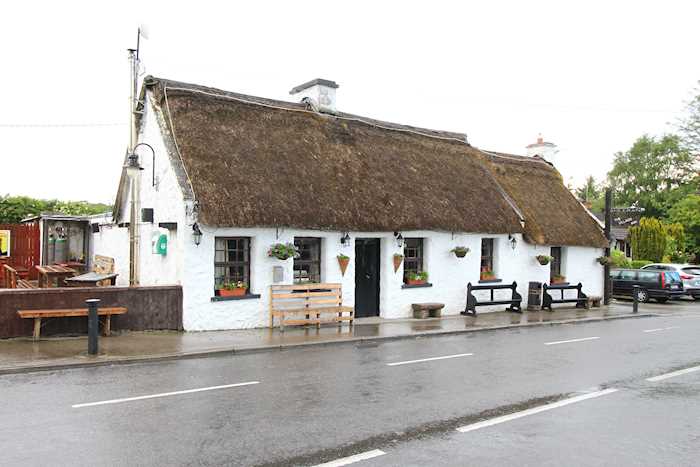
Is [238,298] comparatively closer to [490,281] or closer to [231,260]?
[231,260]

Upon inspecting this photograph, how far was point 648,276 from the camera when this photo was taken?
26.9 meters

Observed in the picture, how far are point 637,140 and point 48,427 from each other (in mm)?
74295

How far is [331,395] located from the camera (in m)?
7.75

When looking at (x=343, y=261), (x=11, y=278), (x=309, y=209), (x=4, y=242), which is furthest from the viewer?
(x=4, y=242)

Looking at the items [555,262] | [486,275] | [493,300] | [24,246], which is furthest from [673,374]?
[24,246]

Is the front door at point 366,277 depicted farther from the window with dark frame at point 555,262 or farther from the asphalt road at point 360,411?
the window with dark frame at point 555,262

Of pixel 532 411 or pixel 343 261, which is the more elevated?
pixel 343 261

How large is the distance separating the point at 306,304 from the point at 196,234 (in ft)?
10.1

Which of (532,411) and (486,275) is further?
(486,275)

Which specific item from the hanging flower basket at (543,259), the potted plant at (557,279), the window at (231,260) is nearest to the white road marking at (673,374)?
the window at (231,260)

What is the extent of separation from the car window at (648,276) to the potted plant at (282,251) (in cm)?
1972

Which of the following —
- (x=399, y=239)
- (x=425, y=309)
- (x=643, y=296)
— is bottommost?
(x=643, y=296)

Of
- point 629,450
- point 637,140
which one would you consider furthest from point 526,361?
point 637,140

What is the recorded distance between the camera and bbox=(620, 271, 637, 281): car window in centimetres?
2742
